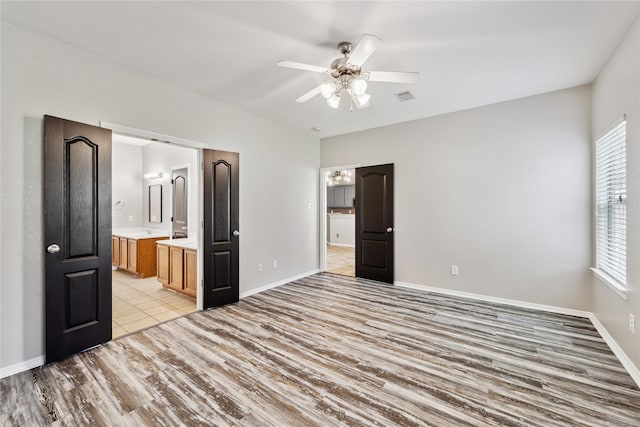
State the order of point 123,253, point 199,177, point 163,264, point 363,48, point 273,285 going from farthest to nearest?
point 123,253 → point 273,285 → point 163,264 → point 199,177 → point 363,48

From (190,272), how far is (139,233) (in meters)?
2.87

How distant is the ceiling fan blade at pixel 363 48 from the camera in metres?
1.84

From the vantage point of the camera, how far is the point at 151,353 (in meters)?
2.49

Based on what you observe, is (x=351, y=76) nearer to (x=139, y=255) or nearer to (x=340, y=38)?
(x=340, y=38)

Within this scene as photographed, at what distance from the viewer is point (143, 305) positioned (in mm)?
3732

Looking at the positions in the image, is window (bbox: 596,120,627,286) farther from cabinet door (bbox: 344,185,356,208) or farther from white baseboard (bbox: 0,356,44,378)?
cabinet door (bbox: 344,185,356,208)

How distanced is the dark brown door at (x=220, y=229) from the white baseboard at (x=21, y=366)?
1539mm

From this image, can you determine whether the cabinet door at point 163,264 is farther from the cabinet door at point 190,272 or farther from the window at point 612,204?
the window at point 612,204

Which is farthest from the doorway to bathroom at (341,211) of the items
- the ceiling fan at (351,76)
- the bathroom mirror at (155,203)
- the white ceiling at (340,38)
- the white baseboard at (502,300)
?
the ceiling fan at (351,76)

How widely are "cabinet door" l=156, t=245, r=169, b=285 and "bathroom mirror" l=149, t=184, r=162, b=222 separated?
194cm

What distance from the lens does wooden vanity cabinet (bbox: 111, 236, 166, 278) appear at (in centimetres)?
514

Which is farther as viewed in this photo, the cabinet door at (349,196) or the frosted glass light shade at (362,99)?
the cabinet door at (349,196)

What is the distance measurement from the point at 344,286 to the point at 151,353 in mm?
2951

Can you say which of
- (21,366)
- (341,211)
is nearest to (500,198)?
(21,366)
